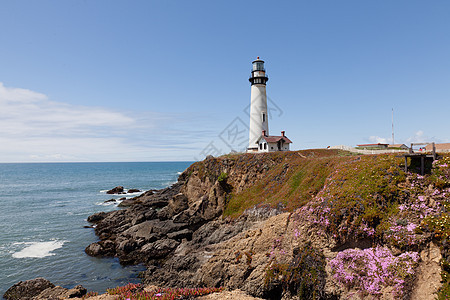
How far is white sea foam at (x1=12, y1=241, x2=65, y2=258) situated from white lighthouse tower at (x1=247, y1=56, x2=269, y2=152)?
34.2 meters

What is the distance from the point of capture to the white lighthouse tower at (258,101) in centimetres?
4650

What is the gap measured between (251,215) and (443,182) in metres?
17.1

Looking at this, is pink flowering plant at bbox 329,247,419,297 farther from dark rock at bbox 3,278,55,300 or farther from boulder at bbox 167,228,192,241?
dark rock at bbox 3,278,55,300

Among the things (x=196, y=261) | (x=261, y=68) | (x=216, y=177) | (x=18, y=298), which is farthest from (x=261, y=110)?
(x=18, y=298)

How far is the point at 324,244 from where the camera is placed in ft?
58.4

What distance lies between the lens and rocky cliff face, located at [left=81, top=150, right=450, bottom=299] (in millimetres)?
14805

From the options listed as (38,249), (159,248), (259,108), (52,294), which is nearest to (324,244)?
(159,248)

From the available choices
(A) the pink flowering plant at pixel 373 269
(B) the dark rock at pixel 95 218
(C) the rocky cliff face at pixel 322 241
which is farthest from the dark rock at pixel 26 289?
(A) the pink flowering plant at pixel 373 269

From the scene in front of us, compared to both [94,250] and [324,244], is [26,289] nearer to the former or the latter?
[94,250]

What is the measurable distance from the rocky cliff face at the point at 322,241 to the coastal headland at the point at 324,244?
6 cm

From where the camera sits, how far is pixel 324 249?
17656mm

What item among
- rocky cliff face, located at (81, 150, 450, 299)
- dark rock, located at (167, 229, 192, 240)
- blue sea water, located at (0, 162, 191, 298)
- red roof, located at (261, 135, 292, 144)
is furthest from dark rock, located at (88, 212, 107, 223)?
red roof, located at (261, 135, 292, 144)

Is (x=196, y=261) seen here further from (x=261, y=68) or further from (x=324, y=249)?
(x=261, y=68)

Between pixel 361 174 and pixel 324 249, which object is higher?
pixel 361 174
